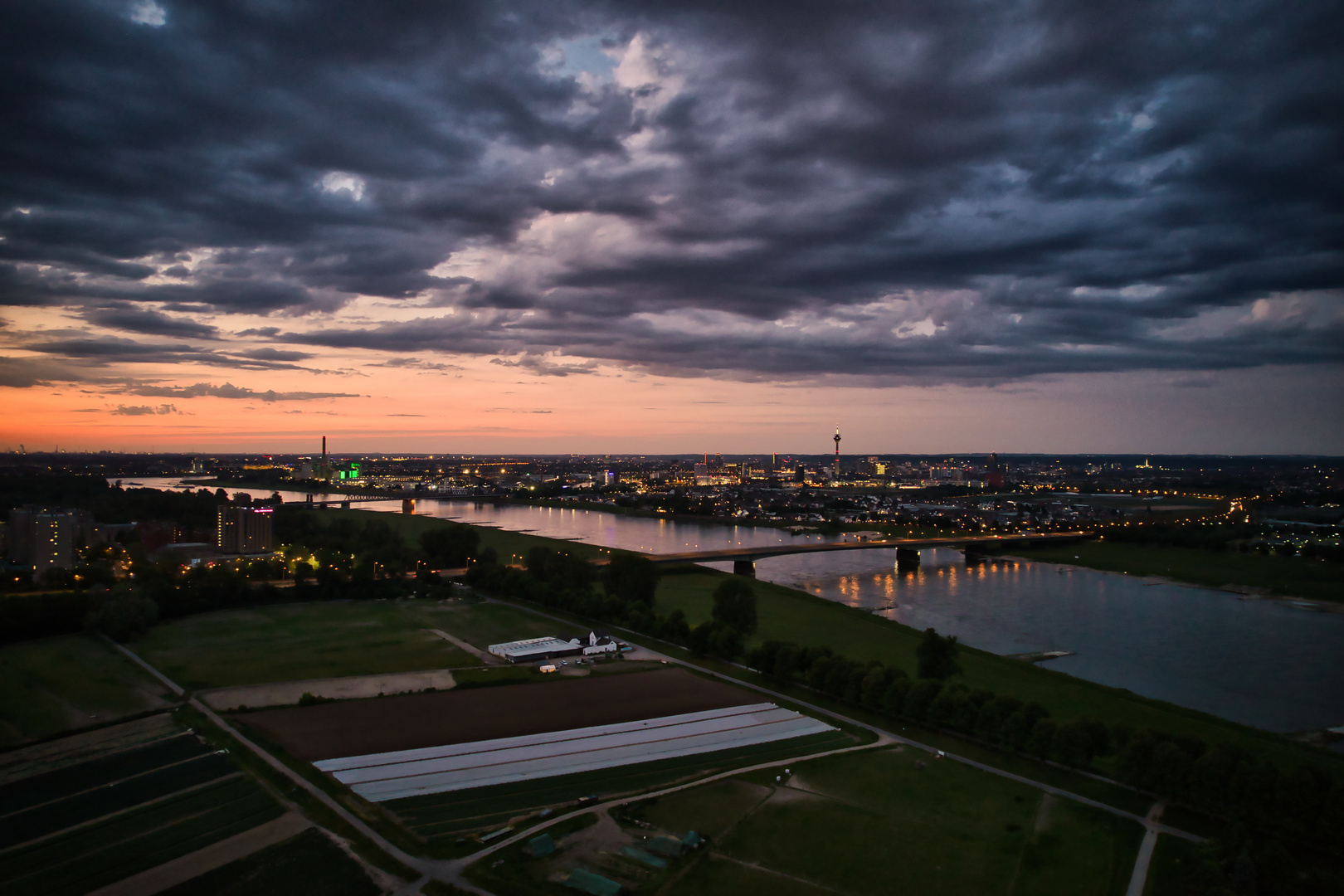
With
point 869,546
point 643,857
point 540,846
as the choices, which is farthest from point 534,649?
point 869,546

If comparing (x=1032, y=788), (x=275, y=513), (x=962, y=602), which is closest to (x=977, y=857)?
(x=1032, y=788)

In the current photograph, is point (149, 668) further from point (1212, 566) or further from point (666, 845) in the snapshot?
point (1212, 566)

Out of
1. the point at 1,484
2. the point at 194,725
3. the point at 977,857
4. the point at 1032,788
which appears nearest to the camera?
the point at 977,857

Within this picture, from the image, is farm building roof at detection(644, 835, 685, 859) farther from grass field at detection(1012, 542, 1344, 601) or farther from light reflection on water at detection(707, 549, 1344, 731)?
grass field at detection(1012, 542, 1344, 601)

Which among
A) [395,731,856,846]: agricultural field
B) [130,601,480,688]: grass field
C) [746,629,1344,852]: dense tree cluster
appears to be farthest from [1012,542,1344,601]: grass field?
[130,601,480,688]: grass field

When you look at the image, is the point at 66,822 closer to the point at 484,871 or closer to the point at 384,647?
the point at 484,871

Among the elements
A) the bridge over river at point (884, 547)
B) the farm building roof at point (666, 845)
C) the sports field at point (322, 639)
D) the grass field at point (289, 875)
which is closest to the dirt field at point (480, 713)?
the sports field at point (322, 639)

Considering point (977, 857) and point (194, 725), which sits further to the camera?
point (194, 725)
